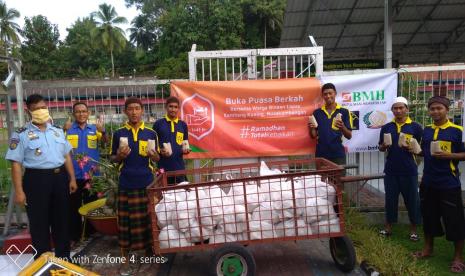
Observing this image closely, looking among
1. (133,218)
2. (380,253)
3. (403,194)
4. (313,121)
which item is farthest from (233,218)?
(403,194)

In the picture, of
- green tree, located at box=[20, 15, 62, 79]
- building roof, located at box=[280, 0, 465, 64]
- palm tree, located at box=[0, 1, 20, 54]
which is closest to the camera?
building roof, located at box=[280, 0, 465, 64]

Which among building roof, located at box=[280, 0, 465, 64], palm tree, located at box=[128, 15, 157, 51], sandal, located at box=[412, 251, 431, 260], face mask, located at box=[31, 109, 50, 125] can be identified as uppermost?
palm tree, located at box=[128, 15, 157, 51]

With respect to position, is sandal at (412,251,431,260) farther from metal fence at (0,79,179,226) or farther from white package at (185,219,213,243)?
metal fence at (0,79,179,226)

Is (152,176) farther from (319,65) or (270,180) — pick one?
(319,65)

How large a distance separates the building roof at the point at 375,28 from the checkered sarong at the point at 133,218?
747 centimetres

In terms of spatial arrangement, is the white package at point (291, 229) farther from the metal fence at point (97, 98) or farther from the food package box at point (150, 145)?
the metal fence at point (97, 98)

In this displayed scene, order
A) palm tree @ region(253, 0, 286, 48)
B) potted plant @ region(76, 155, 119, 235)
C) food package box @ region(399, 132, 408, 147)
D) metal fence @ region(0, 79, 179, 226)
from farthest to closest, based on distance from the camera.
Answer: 1. palm tree @ region(253, 0, 286, 48)
2. metal fence @ region(0, 79, 179, 226)
3. potted plant @ region(76, 155, 119, 235)
4. food package box @ region(399, 132, 408, 147)

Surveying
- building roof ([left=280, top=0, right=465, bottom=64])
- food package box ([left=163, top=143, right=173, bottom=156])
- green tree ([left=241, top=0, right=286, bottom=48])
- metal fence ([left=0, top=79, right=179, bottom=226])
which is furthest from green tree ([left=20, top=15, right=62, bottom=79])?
food package box ([left=163, top=143, right=173, bottom=156])

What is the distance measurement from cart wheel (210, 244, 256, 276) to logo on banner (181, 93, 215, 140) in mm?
1970

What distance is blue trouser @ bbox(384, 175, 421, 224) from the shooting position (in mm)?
4441

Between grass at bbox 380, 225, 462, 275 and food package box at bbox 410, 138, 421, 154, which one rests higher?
food package box at bbox 410, 138, 421, 154

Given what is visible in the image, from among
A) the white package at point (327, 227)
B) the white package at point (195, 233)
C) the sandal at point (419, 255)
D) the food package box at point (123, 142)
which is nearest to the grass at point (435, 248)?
the sandal at point (419, 255)

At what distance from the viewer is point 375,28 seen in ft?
37.9

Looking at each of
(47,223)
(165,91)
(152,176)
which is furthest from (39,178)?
(165,91)
